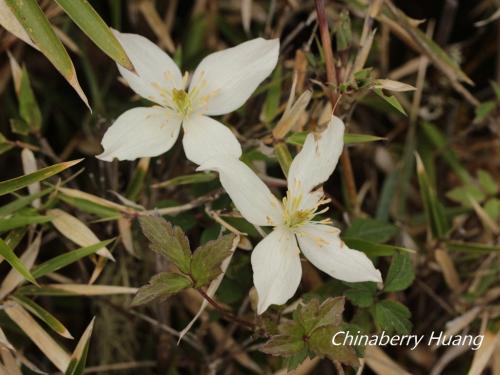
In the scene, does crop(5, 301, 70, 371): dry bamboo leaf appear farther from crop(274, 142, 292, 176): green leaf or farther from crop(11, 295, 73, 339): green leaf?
crop(274, 142, 292, 176): green leaf

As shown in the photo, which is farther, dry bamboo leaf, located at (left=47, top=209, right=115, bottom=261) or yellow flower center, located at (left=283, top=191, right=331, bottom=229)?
dry bamboo leaf, located at (left=47, top=209, right=115, bottom=261)

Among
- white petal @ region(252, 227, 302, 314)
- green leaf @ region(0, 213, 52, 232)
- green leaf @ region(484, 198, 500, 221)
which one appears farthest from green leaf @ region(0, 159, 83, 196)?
green leaf @ region(484, 198, 500, 221)

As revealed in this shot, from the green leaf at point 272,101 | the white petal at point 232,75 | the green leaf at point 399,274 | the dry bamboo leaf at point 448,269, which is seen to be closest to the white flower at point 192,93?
the white petal at point 232,75

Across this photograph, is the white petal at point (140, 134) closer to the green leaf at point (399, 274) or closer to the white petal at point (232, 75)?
the white petal at point (232, 75)

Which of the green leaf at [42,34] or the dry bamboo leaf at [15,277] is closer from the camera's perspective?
the green leaf at [42,34]

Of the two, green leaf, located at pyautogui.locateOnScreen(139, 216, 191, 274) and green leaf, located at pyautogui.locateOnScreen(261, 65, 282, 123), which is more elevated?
green leaf, located at pyautogui.locateOnScreen(261, 65, 282, 123)

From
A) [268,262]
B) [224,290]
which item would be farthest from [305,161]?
[224,290]
